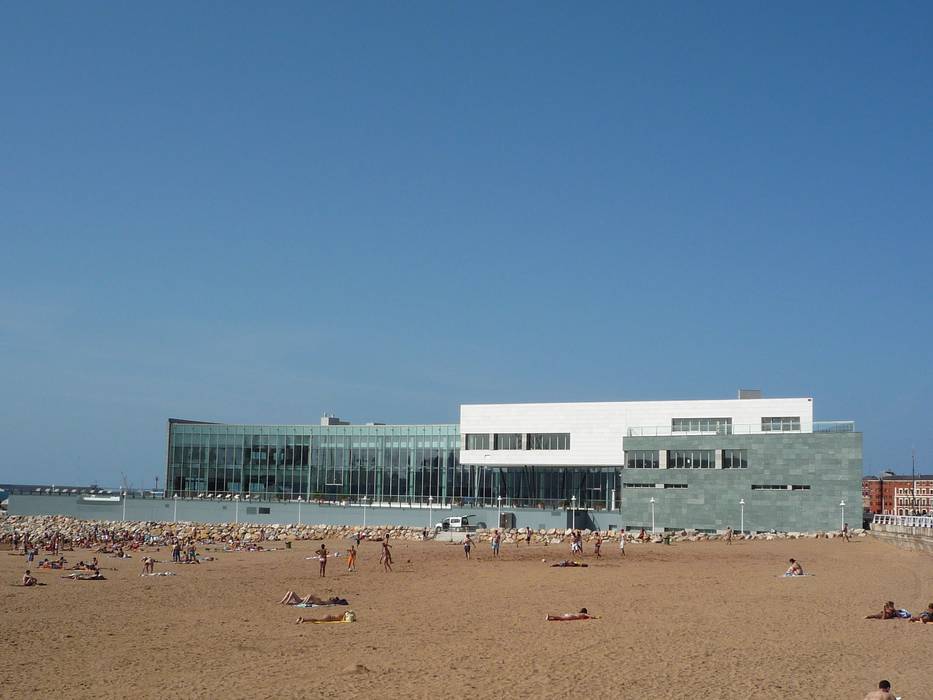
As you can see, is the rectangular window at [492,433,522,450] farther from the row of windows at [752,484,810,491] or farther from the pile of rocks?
the row of windows at [752,484,810,491]

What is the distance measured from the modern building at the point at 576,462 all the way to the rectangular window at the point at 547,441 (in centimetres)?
10

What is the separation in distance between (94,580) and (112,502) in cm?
5627

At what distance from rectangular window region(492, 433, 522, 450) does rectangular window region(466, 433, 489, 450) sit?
83 cm

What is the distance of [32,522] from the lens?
314 ft

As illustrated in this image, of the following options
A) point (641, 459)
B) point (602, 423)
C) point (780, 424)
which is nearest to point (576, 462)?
point (602, 423)

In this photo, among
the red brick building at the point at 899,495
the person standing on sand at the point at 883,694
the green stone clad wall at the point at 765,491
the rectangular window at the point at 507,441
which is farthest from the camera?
the red brick building at the point at 899,495

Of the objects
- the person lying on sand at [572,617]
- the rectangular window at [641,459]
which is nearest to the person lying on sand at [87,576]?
the person lying on sand at [572,617]

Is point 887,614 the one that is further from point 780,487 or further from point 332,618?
point 780,487

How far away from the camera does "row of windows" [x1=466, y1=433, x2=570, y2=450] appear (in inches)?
3159

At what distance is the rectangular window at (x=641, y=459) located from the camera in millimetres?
73938

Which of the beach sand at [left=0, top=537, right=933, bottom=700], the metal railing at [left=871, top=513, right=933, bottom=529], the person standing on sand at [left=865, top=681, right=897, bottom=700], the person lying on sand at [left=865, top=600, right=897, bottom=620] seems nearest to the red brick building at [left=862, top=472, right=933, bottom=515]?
the metal railing at [left=871, top=513, right=933, bottom=529]

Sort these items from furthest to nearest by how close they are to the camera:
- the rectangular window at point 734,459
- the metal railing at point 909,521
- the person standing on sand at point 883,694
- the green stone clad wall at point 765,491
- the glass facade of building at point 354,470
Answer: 1. the glass facade of building at point 354,470
2. the rectangular window at point 734,459
3. the green stone clad wall at point 765,491
4. the metal railing at point 909,521
5. the person standing on sand at point 883,694

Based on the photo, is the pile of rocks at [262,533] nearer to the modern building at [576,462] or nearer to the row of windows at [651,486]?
the modern building at [576,462]

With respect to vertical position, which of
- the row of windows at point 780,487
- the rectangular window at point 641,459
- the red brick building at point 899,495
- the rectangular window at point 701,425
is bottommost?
the red brick building at point 899,495
